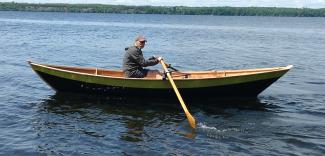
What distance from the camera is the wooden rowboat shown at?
13695 millimetres

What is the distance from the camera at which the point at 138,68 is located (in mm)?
14234

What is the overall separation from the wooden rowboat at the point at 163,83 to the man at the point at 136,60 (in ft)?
1.16

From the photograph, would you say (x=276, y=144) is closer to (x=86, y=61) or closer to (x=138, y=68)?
(x=138, y=68)

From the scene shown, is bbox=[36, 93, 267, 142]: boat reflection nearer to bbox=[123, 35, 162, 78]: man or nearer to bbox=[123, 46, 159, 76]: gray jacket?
bbox=[123, 35, 162, 78]: man

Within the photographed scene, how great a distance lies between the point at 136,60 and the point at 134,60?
3.4 inches

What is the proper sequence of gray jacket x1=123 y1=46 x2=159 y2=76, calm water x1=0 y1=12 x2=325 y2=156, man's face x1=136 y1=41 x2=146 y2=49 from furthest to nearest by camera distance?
gray jacket x1=123 y1=46 x2=159 y2=76 < man's face x1=136 y1=41 x2=146 y2=49 < calm water x1=0 y1=12 x2=325 y2=156

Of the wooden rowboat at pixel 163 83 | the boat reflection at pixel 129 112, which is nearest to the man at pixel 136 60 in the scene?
the wooden rowboat at pixel 163 83

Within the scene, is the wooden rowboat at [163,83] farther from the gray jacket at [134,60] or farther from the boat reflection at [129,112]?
the gray jacket at [134,60]

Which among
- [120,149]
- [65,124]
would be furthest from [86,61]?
[120,149]

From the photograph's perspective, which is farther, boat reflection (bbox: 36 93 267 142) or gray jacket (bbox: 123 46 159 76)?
gray jacket (bbox: 123 46 159 76)

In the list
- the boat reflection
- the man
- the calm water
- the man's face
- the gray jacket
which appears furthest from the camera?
the gray jacket

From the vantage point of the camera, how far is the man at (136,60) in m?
13.6

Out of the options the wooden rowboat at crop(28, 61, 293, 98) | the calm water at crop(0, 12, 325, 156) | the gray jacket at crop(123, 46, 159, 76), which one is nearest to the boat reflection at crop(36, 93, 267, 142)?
the calm water at crop(0, 12, 325, 156)

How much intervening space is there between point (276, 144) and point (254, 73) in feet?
11.7
